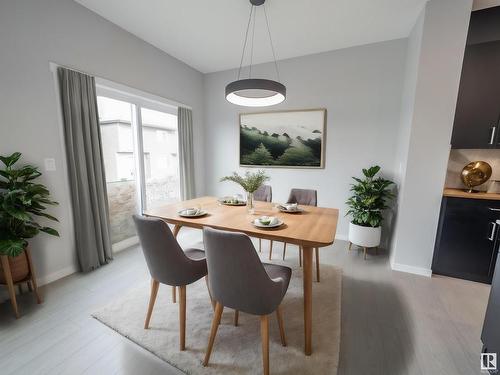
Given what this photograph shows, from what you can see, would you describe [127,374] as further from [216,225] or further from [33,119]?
[33,119]

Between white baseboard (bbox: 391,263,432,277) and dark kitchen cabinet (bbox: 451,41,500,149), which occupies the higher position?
dark kitchen cabinet (bbox: 451,41,500,149)

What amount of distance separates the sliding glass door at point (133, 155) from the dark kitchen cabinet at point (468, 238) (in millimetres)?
3856

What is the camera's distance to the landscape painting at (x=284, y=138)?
3.51 meters

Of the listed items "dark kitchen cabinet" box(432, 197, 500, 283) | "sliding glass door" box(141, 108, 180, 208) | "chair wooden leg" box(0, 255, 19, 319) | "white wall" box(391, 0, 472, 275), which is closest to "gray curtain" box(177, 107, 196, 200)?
"sliding glass door" box(141, 108, 180, 208)

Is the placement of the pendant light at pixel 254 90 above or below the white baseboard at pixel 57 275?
above

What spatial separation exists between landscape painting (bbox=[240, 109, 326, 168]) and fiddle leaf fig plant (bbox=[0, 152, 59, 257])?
290 centimetres

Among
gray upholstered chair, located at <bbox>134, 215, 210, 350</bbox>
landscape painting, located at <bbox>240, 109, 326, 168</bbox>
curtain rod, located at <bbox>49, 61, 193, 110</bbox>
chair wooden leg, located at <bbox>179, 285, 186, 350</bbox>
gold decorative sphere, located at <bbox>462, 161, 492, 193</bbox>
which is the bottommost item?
chair wooden leg, located at <bbox>179, 285, 186, 350</bbox>

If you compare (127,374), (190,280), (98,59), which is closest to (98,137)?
(98,59)

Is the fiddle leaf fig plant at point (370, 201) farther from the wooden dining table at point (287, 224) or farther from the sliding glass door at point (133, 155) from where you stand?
the sliding glass door at point (133, 155)

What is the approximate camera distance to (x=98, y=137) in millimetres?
2523

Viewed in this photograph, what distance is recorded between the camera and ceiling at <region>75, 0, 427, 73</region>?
2.29 m

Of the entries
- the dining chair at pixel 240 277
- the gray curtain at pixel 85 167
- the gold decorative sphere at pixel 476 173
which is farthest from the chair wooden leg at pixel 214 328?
the gold decorative sphere at pixel 476 173

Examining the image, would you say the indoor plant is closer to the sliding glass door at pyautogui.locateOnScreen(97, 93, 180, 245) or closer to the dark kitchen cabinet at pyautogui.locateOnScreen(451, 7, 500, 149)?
the sliding glass door at pyautogui.locateOnScreen(97, 93, 180, 245)

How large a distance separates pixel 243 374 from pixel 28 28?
3313mm
